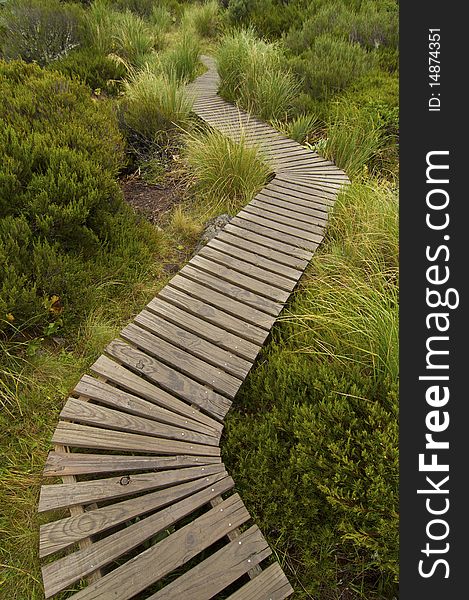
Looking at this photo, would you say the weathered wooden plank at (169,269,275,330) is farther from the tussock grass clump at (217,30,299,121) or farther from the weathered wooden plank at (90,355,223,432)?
the tussock grass clump at (217,30,299,121)

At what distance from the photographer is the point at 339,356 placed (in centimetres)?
267

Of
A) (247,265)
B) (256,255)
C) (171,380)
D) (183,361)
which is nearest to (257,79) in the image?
(256,255)

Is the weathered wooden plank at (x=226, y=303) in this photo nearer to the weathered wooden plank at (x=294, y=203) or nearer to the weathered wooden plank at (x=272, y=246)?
the weathered wooden plank at (x=272, y=246)

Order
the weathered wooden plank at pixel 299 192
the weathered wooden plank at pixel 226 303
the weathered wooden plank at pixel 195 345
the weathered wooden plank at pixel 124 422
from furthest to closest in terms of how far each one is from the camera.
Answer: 1. the weathered wooden plank at pixel 299 192
2. the weathered wooden plank at pixel 226 303
3. the weathered wooden plank at pixel 195 345
4. the weathered wooden plank at pixel 124 422

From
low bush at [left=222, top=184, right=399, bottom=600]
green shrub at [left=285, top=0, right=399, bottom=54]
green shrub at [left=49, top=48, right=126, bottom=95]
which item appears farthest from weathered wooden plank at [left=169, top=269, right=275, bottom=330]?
green shrub at [left=285, top=0, right=399, bottom=54]

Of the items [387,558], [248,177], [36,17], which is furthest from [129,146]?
[387,558]

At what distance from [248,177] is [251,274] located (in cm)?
186

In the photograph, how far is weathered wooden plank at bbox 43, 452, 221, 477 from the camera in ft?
7.39

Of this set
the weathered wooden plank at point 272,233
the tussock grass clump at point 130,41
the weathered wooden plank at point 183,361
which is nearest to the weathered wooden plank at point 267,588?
the weathered wooden plank at point 183,361

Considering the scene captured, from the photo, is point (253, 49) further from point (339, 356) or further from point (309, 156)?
point (339, 356)

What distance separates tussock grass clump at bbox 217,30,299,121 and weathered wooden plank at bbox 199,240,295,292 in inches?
154

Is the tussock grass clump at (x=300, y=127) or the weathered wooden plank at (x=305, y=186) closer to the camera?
the weathered wooden plank at (x=305, y=186)

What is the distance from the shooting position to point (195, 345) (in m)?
2.94

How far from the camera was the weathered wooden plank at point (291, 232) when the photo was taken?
3.95m
